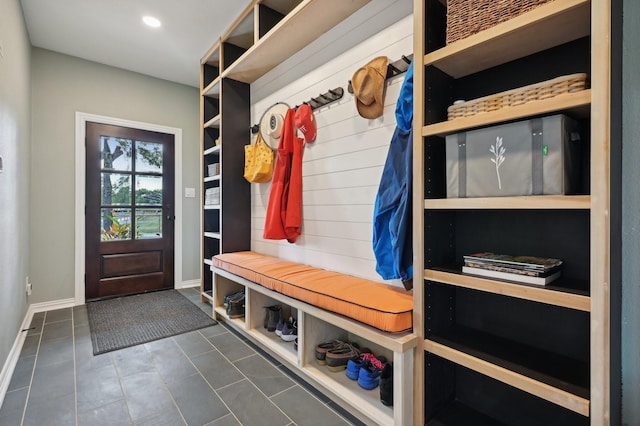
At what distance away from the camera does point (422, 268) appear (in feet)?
4.38

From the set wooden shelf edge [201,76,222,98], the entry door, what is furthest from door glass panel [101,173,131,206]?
wooden shelf edge [201,76,222,98]

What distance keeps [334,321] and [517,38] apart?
1.41m

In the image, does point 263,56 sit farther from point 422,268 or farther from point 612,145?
point 612,145

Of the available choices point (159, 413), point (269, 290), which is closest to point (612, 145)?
point (269, 290)

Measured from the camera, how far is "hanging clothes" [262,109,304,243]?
7.99 feet

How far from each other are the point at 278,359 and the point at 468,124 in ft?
5.92

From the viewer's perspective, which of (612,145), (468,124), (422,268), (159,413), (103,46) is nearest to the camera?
(612,145)

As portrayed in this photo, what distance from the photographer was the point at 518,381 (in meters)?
1.06

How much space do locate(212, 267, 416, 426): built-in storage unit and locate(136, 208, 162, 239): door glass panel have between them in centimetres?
164

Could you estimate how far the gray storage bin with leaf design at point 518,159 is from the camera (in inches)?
40.6

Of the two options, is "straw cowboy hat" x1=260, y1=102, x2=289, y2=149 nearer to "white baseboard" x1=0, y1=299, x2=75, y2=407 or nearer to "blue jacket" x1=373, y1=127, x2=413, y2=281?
"blue jacket" x1=373, y1=127, x2=413, y2=281

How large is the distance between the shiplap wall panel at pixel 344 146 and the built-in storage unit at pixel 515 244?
1.47 feet

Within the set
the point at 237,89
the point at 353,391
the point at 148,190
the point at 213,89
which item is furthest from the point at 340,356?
the point at 148,190

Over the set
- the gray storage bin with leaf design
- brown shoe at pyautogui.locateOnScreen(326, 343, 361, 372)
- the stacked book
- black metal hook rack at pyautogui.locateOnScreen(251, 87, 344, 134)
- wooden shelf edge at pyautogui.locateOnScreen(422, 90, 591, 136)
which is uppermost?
black metal hook rack at pyautogui.locateOnScreen(251, 87, 344, 134)
